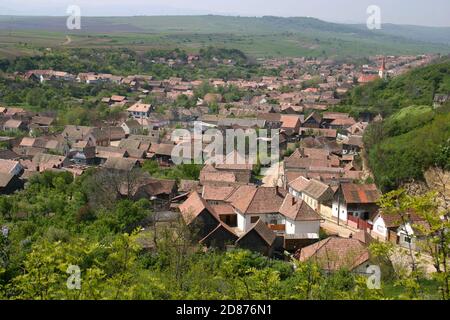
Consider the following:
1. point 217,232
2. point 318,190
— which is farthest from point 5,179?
point 318,190

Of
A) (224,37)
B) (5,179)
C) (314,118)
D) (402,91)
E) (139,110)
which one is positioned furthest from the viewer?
(224,37)

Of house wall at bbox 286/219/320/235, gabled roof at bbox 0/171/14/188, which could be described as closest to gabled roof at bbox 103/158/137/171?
gabled roof at bbox 0/171/14/188

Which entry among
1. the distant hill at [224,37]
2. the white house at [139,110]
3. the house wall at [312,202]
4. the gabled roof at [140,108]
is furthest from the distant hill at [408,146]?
the distant hill at [224,37]

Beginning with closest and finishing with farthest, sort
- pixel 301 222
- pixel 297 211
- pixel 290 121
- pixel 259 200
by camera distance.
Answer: pixel 301 222 < pixel 297 211 < pixel 259 200 < pixel 290 121

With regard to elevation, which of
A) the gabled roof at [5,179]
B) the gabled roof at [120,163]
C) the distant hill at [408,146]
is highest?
the distant hill at [408,146]

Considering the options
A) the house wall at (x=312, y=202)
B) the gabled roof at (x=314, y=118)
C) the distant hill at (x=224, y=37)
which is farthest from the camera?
the distant hill at (x=224, y=37)

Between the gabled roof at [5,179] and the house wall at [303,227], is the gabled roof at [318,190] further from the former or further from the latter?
the gabled roof at [5,179]

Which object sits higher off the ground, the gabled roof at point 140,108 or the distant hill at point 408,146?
the distant hill at point 408,146

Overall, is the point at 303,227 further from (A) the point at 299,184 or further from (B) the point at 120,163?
(B) the point at 120,163
